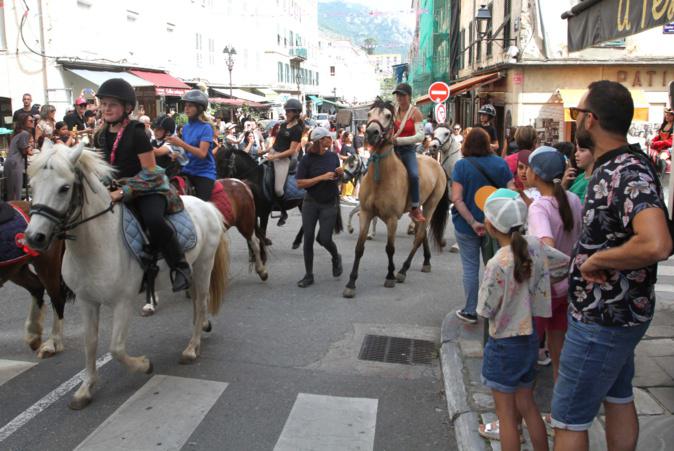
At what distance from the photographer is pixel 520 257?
310 cm

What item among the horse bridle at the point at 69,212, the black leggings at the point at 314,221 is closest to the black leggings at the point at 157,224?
the horse bridle at the point at 69,212

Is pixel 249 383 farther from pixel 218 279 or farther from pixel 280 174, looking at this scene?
pixel 280 174

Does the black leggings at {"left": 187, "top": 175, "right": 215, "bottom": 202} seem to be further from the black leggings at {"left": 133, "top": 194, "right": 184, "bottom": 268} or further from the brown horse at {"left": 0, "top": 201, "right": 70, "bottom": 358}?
the black leggings at {"left": 133, "top": 194, "right": 184, "bottom": 268}

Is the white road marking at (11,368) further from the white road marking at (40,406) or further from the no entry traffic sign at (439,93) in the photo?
the no entry traffic sign at (439,93)

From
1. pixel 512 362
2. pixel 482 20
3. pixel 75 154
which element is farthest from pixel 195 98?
pixel 482 20

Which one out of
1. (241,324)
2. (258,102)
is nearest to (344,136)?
(241,324)

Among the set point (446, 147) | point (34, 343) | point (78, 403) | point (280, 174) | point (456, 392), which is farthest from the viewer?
point (446, 147)

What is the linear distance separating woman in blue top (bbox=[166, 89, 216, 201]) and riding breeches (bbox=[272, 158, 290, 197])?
6.22ft

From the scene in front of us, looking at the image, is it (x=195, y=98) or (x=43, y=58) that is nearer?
(x=195, y=98)

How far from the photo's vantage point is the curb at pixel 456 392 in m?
3.79

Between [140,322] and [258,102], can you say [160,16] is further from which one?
[140,322]

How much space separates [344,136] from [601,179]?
18250mm

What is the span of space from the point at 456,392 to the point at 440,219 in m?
4.97

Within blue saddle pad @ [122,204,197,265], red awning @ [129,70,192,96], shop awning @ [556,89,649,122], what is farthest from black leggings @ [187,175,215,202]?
red awning @ [129,70,192,96]
